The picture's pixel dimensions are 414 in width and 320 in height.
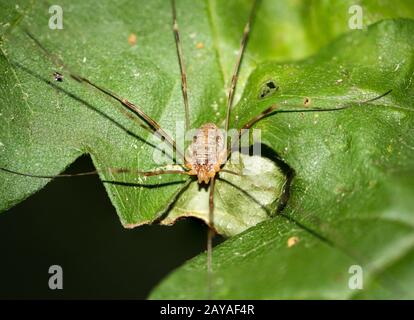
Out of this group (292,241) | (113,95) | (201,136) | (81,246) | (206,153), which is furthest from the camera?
(81,246)

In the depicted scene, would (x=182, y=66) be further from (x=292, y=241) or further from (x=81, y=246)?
(x=81, y=246)

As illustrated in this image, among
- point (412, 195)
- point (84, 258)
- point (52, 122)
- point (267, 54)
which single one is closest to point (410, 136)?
point (412, 195)

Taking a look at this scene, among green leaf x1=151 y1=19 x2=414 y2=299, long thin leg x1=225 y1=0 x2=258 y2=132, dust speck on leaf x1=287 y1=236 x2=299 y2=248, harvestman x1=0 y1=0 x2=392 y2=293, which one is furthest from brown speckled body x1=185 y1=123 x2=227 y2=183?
dust speck on leaf x1=287 y1=236 x2=299 y2=248

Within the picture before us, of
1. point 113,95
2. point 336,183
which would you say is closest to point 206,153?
point 113,95

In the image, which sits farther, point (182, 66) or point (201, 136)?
point (201, 136)

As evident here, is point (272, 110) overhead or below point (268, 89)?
below

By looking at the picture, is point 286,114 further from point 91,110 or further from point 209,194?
point 91,110

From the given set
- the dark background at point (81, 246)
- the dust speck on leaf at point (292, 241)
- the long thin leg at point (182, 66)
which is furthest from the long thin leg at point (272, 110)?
the dark background at point (81, 246)
